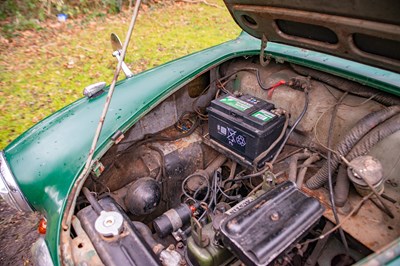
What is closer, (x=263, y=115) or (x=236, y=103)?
(x=263, y=115)

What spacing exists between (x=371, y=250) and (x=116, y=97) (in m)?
1.58

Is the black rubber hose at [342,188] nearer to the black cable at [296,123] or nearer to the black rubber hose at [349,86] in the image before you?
the black cable at [296,123]

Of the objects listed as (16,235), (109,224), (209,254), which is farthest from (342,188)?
(16,235)

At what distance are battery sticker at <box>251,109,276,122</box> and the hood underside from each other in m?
0.42

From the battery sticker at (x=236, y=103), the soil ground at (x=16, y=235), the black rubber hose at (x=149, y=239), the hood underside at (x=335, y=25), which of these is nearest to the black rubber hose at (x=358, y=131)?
the hood underside at (x=335, y=25)

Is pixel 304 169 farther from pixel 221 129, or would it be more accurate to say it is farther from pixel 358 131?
pixel 221 129

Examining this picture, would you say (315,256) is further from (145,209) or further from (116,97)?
(116,97)

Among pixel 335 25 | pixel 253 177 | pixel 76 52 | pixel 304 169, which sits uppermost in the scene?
pixel 335 25

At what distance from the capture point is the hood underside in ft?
3.77

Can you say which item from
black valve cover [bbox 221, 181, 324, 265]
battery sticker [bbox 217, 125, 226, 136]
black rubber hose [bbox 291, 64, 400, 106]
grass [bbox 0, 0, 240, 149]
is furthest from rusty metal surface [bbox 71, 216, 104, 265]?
grass [bbox 0, 0, 240, 149]

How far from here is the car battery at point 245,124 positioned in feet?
5.47

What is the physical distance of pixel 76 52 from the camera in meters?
5.28

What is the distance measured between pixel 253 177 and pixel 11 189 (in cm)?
132

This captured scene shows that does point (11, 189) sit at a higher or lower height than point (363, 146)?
lower
